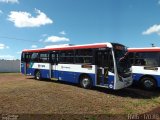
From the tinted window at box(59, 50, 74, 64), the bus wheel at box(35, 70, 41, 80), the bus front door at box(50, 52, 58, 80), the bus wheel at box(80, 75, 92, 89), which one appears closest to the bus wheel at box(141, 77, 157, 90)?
the bus wheel at box(80, 75, 92, 89)

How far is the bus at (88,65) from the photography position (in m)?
14.0

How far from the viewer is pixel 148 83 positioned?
1672 cm

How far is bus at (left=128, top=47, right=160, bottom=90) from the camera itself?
16125 millimetres

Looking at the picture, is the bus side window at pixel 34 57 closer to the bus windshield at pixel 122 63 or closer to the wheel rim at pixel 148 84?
the bus windshield at pixel 122 63

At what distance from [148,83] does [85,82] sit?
4.40m

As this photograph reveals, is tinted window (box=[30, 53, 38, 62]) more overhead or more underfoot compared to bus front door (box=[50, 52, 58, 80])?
more overhead

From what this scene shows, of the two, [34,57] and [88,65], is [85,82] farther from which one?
[34,57]

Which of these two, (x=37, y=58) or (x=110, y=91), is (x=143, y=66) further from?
(x=37, y=58)

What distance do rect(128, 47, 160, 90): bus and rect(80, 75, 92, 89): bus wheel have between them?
146 inches

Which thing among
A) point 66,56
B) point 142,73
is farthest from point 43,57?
point 142,73

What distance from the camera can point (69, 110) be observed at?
32.7 ft

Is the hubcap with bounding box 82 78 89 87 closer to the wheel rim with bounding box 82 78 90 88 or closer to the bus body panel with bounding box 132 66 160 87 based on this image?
the wheel rim with bounding box 82 78 90 88

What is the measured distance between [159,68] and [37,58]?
1005cm

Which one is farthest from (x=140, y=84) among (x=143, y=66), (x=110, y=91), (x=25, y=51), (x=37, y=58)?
(x=25, y=51)
